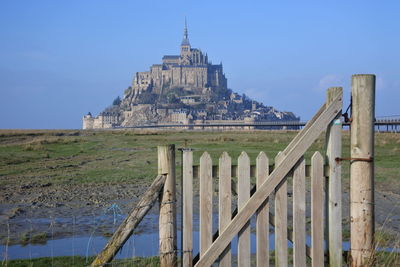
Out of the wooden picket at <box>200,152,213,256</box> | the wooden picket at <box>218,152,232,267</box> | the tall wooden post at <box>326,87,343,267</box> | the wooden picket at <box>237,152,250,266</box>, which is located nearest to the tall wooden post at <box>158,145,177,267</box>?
the wooden picket at <box>200,152,213,256</box>

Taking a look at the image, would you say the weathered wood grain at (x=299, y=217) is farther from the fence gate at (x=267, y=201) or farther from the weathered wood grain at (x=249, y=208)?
the weathered wood grain at (x=249, y=208)

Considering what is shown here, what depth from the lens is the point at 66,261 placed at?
732cm

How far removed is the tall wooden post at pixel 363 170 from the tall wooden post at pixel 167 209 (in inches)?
68.7

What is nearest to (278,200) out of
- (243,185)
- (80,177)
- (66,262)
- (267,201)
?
(267,201)

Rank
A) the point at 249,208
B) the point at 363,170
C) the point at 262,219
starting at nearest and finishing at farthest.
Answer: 1. the point at 249,208
2. the point at 262,219
3. the point at 363,170

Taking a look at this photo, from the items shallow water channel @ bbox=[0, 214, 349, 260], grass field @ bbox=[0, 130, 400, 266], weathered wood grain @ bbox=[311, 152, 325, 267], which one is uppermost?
weathered wood grain @ bbox=[311, 152, 325, 267]

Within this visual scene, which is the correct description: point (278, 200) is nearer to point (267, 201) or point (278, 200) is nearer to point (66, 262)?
point (267, 201)

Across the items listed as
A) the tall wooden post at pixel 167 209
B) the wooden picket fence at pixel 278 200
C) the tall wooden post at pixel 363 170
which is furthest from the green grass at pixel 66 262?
the tall wooden post at pixel 363 170

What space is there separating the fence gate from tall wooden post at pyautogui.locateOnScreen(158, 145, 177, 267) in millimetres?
112

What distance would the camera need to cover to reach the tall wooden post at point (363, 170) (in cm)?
510

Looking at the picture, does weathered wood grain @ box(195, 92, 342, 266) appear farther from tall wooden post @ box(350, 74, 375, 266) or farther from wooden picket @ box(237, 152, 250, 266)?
tall wooden post @ box(350, 74, 375, 266)

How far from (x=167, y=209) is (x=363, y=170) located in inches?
75.1

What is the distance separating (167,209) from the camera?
484cm

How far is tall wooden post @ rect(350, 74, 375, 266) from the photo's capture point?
5.10m
